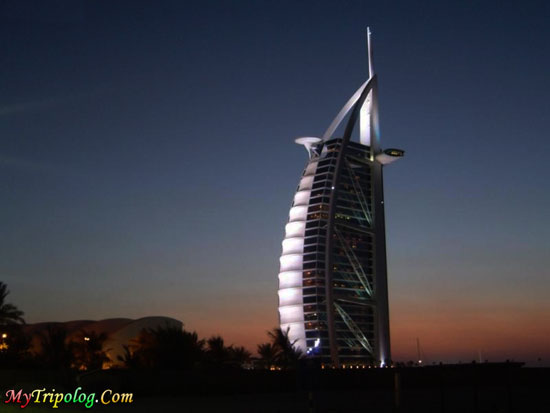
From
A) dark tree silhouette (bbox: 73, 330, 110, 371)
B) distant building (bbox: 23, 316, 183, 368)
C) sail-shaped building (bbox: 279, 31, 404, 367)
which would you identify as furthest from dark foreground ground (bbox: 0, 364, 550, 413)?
distant building (bbox: 23, 316, 183, 368)

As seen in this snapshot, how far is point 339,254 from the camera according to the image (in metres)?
103

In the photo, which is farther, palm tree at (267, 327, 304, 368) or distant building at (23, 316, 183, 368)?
distant building at (23, 316, 183, 368)

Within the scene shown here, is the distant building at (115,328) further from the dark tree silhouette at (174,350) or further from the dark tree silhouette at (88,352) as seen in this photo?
the dark tree silhouette at (174,350)

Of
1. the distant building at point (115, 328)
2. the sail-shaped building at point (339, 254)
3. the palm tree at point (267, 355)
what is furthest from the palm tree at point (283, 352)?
the distant building at point (115, 328)

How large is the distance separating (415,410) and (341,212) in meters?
75.6

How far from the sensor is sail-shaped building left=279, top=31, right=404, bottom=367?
96.4 m

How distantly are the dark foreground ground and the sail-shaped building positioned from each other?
149 feet

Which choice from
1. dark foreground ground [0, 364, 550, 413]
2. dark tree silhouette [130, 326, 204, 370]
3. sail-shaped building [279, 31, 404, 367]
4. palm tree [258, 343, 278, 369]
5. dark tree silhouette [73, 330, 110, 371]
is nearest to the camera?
dark foreground ground [0, 364, 550, 413]

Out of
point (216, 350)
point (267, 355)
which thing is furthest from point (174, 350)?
point (267, 355)

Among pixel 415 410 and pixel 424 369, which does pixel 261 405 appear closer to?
pixel 415 410

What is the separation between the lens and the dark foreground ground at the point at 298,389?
3044 centimetres

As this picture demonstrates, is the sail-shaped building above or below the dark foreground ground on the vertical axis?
above

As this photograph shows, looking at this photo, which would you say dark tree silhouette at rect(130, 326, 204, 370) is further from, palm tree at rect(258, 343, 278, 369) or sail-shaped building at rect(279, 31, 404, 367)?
sail-shaped building at rect(279, 31, 404, 367)

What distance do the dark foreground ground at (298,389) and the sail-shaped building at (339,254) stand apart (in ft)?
149
